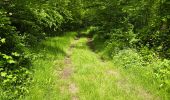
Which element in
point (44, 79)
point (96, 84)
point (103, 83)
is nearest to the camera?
point (96, 84)

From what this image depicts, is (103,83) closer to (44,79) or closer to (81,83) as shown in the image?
(81,83)

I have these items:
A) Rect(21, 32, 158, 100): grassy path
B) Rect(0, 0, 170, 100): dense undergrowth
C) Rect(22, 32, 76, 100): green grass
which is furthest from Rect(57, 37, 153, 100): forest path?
Rect(0, 0, 170, 100): dense undergrowth

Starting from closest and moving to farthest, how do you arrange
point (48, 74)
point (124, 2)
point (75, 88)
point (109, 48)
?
point (75, 88) < point (48, 74) < point (109, 48) < point (124, 2)

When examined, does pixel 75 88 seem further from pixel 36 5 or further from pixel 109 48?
pixel 109 48

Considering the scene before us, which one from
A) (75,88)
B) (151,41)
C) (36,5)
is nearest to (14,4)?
(36,5)

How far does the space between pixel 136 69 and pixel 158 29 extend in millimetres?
5173

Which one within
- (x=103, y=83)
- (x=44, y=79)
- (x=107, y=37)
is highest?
(x=44, y=79)

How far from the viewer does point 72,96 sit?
34.0ft

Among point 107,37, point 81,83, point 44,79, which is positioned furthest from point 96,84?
point 107,37

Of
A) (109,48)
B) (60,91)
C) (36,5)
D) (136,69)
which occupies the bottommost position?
(109,48)

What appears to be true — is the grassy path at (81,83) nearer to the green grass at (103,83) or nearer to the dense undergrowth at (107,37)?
the green grass at (103,83)

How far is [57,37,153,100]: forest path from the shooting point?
1033cm

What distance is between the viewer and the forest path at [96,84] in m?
10.3

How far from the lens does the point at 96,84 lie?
11.7 meters
